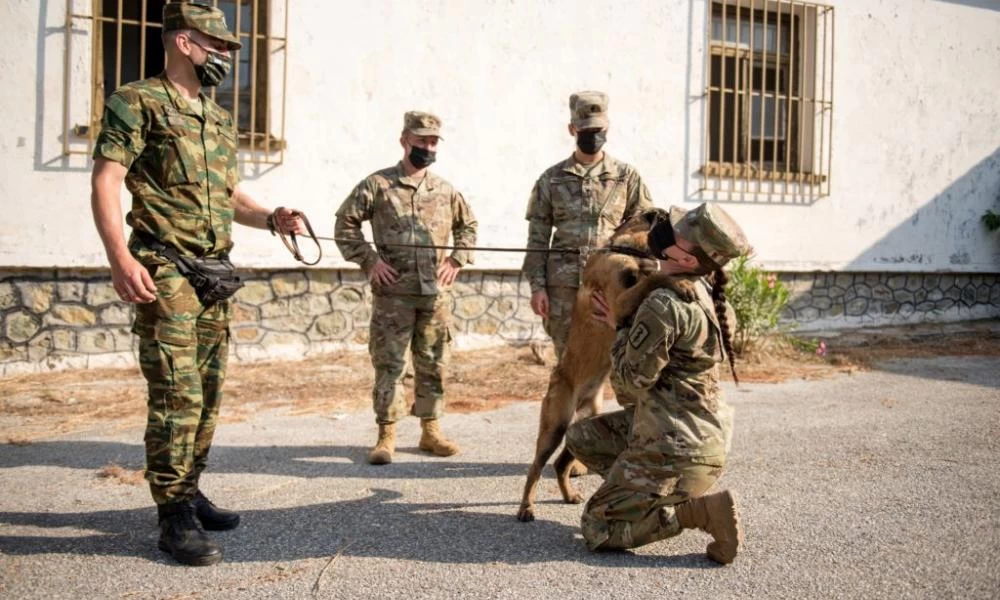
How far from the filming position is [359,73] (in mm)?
8242

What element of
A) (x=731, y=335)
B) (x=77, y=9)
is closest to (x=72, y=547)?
(x=731, y=335)

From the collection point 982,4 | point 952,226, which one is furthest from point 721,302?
point 982,4

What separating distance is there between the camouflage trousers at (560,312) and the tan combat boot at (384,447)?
1.11 m

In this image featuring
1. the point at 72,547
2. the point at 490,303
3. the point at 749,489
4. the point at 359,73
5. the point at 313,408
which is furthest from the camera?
the point at 490,303

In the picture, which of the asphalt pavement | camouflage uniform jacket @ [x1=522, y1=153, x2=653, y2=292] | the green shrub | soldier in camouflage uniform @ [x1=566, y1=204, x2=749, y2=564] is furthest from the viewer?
the green shrub

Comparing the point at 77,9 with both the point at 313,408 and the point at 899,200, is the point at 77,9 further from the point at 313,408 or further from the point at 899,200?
the point at 899,200

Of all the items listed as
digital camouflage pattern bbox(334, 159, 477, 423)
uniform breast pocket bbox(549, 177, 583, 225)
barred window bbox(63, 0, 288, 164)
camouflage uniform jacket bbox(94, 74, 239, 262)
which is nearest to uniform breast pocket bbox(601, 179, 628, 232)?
uniform breast pocket bbox(549, 177, 583, 225)

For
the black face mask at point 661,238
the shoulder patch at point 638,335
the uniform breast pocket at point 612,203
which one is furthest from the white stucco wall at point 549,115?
the shoulder patch at point 638,335

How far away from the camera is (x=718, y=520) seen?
128 inches

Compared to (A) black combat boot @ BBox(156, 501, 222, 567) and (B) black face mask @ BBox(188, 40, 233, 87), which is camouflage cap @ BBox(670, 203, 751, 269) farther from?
(A) black combat boot @ BBox(156, 501, 222, 567)

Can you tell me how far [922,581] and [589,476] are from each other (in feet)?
6.21

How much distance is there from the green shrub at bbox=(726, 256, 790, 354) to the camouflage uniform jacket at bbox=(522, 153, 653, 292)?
157 inches

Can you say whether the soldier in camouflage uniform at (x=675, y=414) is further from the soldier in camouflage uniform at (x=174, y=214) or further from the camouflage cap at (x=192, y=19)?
the camouflage cap at (x=192, y=19)

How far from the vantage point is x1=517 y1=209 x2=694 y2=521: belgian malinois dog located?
3.73 meters
